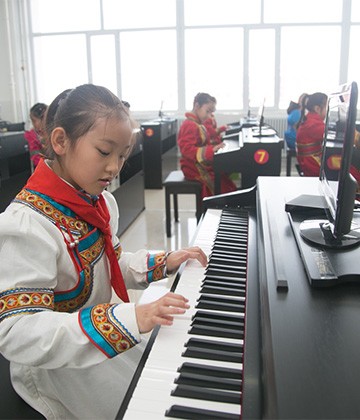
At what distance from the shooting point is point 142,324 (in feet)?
3.08

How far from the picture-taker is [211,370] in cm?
83

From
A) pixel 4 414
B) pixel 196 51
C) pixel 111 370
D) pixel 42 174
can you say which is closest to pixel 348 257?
pixel 111 370

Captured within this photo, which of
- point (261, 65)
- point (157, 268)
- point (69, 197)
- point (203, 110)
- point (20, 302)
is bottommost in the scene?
point (157, 268)

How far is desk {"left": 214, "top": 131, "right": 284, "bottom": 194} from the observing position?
345cm

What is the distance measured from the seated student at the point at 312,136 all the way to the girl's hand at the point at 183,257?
3.02 meters

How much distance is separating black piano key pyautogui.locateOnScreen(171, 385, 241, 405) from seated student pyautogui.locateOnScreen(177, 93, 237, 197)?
127 inches

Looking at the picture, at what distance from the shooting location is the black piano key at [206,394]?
0.76 metres

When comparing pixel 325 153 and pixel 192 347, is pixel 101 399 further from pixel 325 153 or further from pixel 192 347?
pixel 325 153

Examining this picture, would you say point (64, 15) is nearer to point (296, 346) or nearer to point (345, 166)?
point (345, 166)

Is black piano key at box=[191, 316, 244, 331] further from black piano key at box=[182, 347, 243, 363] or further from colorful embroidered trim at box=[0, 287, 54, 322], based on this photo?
colorful embroidered trim at box=[0, 287, 54, 322]

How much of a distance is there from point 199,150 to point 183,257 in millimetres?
2788

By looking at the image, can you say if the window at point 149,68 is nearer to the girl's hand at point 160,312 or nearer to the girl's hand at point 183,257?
the girl's hand at point 183,257

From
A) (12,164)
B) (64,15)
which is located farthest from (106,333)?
(64,15)

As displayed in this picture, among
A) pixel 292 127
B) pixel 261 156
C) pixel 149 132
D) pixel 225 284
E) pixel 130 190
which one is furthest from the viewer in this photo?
pixel 292 127
